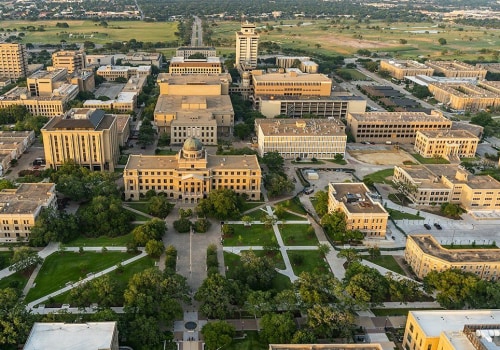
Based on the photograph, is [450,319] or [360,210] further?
[360,210]

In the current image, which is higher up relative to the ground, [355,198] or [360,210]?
[355,198]

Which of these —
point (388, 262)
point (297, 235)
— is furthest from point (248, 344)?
point (388, 262)

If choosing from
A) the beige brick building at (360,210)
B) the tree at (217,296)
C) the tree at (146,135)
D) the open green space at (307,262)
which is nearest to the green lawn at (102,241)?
the tree at (217,296)

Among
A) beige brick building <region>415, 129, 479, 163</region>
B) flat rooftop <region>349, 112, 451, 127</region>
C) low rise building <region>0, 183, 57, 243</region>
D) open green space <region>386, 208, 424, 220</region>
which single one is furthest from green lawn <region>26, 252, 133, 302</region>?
flat rooftop <region>349, 112, 451, 127</region>

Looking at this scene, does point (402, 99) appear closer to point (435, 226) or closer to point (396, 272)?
point (435, 226)

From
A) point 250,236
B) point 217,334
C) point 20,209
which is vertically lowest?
point 250,236

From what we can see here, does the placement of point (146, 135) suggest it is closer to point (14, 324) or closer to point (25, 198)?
point (25, 198)
